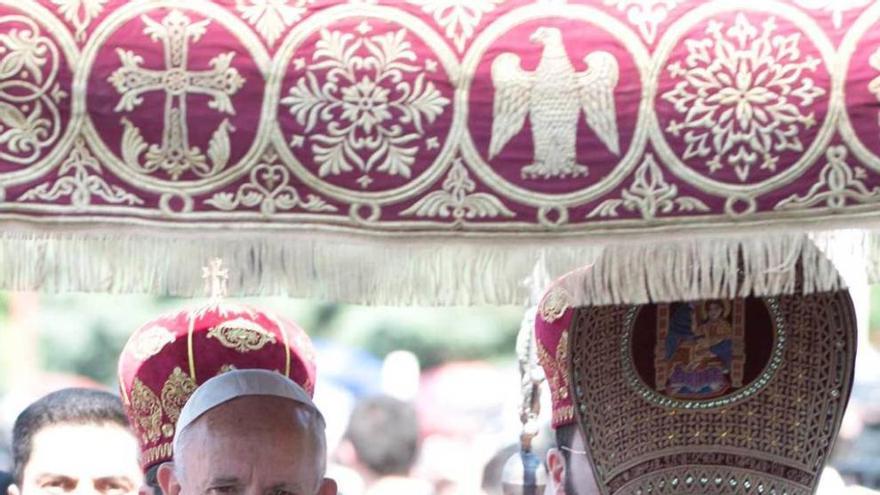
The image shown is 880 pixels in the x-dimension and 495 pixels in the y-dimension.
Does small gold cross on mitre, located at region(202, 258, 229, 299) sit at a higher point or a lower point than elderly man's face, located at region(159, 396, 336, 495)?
higher

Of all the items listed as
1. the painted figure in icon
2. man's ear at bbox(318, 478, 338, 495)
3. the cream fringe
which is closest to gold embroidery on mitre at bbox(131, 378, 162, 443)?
man's ear at bbox(318, 478, 338, 495)

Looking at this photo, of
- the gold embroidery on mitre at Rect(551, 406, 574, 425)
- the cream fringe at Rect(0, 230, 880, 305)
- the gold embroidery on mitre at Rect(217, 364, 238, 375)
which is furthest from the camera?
the gold embroidery on mitre at Rect(217, 364, 238, 375)

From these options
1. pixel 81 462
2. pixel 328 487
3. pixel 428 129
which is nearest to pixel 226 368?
pixel 328 487

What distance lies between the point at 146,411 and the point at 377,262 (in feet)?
5.81

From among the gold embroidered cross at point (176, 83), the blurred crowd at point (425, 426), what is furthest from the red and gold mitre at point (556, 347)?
the blurred crowd at point (425, 426)

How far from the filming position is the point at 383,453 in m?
9.27

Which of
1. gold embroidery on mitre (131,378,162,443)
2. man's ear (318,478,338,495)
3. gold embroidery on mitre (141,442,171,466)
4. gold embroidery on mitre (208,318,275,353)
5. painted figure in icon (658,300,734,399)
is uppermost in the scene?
painted figure in icon (658,300,734,399)

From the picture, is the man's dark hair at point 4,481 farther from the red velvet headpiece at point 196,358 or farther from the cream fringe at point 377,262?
the cream fringe at point 377,262

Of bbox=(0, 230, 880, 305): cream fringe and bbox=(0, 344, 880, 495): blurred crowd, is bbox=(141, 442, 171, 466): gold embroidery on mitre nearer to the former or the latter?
bbox=(0, 230, 880, 305): cream fringe

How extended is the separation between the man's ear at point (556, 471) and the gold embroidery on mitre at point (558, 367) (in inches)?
5.0

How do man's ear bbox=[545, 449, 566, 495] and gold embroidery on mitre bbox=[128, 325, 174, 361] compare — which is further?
gold embroidery on mitre bbox=[128, 325, 174, 361]

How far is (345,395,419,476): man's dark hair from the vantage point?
923 centimetres

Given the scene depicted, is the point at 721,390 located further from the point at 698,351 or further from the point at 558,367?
the point at 558,367

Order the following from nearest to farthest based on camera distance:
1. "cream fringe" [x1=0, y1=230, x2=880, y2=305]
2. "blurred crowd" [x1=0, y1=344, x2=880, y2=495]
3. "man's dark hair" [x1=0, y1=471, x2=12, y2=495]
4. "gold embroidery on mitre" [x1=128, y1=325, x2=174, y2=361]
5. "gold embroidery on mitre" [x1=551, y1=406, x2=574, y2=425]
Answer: "cream fringe" [x1=0, y1=230, x2=880, y2=305] < "gold embroidery on mitre" [x1=551, y1=406, x2=574, y2=425] < "gold embroidery on mitre" [x1=128, y1=325, x2=174, y2=361] < "man's dark hair" [x1=0, y1=471, x2=12, y2=495] < "blurred crowd" [x1=0, y1=344, x2=880, y2=495]
